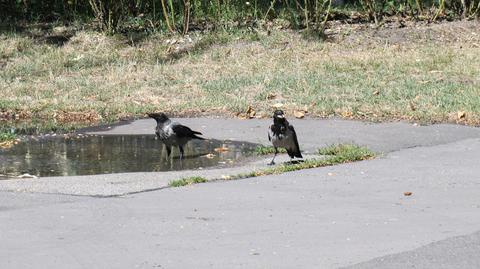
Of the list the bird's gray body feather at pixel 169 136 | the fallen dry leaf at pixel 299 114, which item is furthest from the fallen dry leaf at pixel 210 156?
the fallen dry leaf at pixel 299 114

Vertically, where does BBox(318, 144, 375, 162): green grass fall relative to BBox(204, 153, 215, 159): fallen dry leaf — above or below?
above

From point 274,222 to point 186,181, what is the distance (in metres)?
2.15

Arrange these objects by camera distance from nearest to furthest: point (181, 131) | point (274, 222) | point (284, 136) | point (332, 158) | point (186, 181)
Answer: point (274, 222) < point (186, 181) < point (284, 136) < point (332, 158) < point (181, 131)

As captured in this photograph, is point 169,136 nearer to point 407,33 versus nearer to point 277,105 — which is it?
point 277,105

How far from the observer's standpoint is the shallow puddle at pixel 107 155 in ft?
39.4

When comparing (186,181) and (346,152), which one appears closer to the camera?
(186,181)

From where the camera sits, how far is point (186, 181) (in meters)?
10.4

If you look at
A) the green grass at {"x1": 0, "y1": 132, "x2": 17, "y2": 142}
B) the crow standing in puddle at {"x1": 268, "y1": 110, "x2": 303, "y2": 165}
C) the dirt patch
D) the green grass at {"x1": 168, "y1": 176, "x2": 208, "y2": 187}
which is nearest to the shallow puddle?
the green grass at {"x1": 0, "y1": 132, "x2": 17, "y2": 142}

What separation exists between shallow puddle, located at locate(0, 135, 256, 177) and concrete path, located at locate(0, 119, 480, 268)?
4.08 ft

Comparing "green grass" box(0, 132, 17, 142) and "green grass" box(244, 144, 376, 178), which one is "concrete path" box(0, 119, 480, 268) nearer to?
"green grass" box(244, 144, 376, 178)

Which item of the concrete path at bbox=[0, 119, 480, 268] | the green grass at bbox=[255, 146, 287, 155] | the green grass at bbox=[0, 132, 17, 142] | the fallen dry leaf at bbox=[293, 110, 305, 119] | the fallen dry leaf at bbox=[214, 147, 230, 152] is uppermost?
the concrete path at bbox=[0, 119, 480, 268]

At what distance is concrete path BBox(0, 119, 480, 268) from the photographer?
722 centimetres

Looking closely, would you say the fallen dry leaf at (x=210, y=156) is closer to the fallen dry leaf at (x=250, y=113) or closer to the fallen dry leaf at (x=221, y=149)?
the fallen dry leaf at (x=221, y=149)

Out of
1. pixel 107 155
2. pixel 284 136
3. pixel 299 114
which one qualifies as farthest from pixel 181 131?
pixel 299 114
